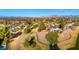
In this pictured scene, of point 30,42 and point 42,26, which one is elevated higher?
point 42,26

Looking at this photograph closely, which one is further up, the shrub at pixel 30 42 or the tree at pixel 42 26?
the tree at pixel 42 26

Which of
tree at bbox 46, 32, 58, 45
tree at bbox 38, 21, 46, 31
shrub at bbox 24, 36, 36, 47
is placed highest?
tree at bbox 38, 21, 46, 31

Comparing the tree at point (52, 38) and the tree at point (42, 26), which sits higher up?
the tree at point (42, 26)

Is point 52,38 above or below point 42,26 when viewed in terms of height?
below

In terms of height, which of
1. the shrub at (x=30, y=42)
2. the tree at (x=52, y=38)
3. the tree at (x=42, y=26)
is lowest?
the shrub at (x=30, y=42)

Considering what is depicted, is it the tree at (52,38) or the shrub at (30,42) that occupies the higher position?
the tree at (52,38)

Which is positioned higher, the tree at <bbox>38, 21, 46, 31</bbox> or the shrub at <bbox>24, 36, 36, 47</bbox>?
the tree at <bbox>38, 21, 46, 31</bbox>

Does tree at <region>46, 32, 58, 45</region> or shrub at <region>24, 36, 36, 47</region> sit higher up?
tree at <region>46, 32, 58, 45</region>
